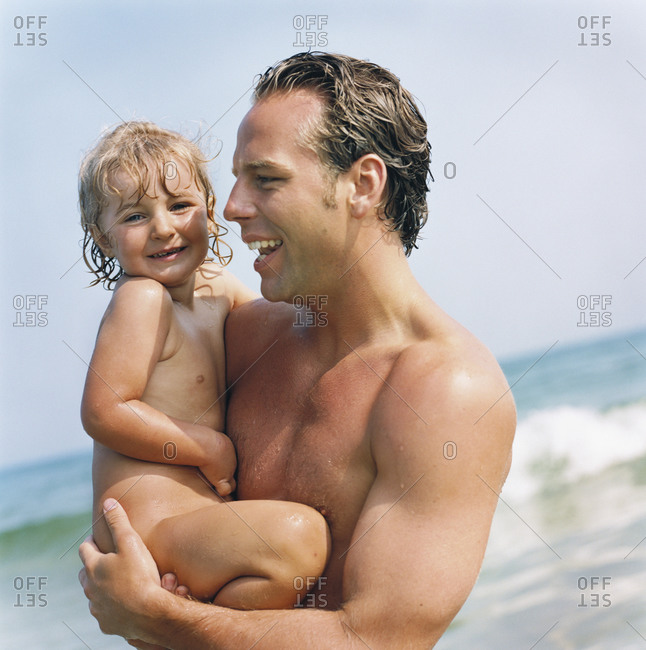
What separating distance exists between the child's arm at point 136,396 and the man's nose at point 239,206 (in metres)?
0.36

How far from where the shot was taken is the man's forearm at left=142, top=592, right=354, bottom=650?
2.50 metres

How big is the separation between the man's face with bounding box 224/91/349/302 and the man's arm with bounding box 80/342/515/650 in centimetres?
49

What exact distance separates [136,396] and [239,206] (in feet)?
2.31

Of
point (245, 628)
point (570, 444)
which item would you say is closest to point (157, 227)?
point (245, 628)

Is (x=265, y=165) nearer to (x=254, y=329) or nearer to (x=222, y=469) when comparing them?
(x=254, y=329)

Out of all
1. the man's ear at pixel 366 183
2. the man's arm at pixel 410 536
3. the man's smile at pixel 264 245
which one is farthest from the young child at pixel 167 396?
the man's ear at pixel 366 183

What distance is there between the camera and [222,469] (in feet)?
10.0

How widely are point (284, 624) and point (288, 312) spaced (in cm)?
121

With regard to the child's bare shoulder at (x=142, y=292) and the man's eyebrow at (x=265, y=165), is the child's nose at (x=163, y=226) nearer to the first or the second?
the child's bare shoulder at (x=142, y=292)

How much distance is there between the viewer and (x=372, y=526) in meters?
2.57

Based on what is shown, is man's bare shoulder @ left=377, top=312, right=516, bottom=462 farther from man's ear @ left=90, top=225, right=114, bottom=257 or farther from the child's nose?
man's ear @ left=90, top=225, right=114, bottom=257

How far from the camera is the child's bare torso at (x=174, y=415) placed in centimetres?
296

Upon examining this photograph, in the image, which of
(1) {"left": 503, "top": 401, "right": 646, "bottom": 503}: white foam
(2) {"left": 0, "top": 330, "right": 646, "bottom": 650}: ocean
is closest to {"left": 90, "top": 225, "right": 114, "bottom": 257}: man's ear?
(2) {"left": 0, "top": 330, "right": 646, "bottom": 650}: ocean

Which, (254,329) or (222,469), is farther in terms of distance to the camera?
(254,329)
